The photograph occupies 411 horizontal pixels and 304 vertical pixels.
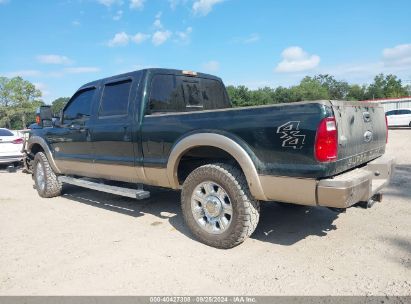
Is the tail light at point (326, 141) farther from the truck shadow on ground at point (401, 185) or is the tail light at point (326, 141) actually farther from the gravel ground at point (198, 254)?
the truck shadow on ground at point (401, 185)

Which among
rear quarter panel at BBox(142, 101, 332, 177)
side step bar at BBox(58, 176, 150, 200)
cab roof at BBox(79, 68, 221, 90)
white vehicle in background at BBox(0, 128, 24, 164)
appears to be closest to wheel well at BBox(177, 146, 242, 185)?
rear quarter panel at BBox(142, 101, 332, 177)

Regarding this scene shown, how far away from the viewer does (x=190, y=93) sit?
5164 mm

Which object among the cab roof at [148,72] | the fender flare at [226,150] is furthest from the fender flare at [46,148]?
the fender flare at [226,150]

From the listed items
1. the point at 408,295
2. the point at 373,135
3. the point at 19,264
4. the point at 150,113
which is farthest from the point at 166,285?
the point at 373,135

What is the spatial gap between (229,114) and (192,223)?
132 cm

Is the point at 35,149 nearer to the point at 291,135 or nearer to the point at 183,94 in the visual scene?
the point at 183,94

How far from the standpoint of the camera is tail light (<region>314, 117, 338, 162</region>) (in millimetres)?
2973

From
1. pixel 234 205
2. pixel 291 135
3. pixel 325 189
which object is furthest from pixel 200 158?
pixel 325 189

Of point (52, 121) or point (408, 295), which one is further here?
point (52, 121)

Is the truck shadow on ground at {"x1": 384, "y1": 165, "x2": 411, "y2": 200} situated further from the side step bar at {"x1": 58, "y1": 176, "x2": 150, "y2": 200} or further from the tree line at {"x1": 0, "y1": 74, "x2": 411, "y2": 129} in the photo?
the tree line at {"x1": 0, "y1": 74, "x2": 411, "y2": 129}

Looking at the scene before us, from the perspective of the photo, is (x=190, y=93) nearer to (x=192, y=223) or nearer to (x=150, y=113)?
(x=150, y=113)

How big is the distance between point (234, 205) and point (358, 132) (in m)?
1.41

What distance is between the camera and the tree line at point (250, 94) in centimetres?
6675

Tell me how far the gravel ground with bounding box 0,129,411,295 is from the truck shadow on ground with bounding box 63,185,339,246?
1 cm
